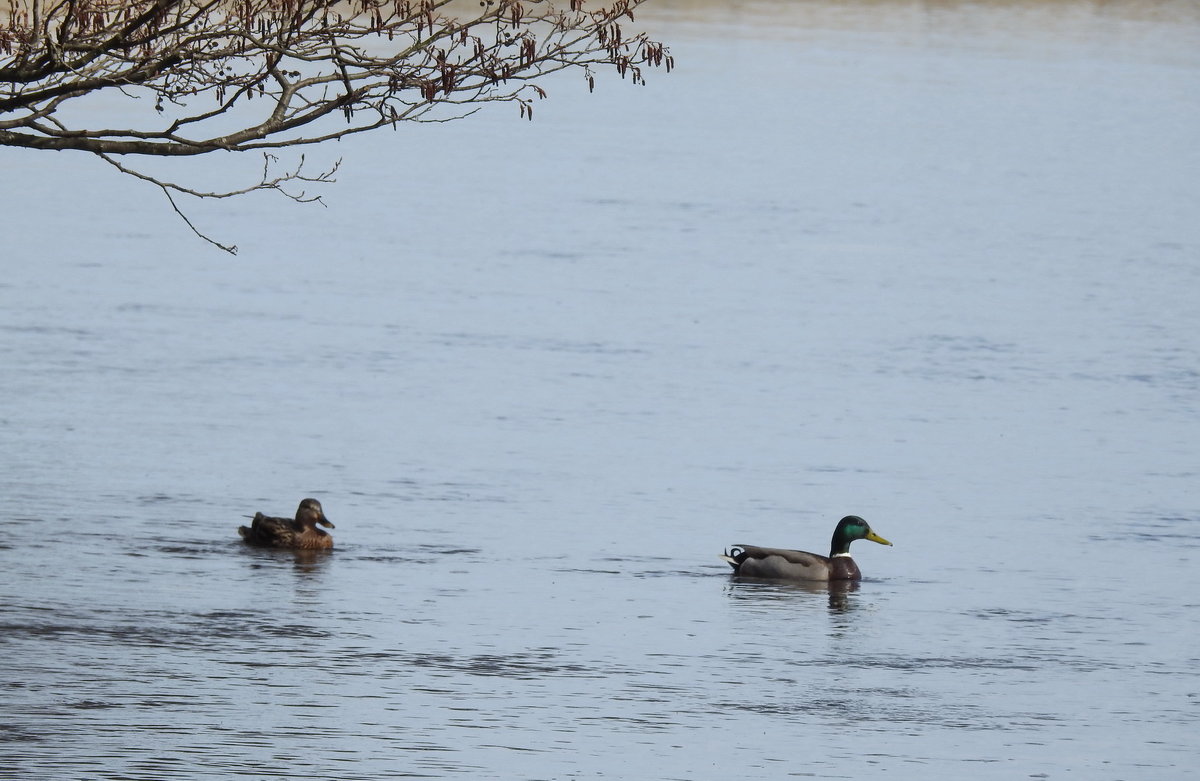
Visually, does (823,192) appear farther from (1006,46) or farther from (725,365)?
(1006,46)

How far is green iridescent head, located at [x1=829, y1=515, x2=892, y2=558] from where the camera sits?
15.5 meters

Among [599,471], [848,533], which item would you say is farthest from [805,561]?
[599,471]

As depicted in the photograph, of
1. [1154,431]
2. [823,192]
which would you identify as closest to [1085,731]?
[1154,431]

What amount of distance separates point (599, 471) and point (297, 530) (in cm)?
370

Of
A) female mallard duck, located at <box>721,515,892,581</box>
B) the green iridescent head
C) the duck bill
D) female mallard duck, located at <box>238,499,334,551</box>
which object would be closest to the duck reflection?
female mallard duck, located at <box>721,515,892,581</box>

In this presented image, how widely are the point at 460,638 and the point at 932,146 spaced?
33.7 m

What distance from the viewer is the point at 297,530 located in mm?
15141

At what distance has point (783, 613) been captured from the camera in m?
14.6

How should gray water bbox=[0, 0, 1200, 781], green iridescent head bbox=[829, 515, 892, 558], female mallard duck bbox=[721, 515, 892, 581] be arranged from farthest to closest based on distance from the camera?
green iridescent head bbox=[829, 515, 892, 558]
female mallard duck bbox=[721, 515, 892, 581]
gray water bbox=[0, 0, 1200, 781]

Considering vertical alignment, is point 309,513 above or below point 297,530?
above

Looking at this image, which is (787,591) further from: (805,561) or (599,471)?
(599,471)

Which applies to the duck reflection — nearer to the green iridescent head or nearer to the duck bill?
the green iridescent head

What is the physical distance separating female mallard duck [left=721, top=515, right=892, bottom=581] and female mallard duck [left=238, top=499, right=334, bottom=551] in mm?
2666

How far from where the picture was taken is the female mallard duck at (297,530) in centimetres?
1511
